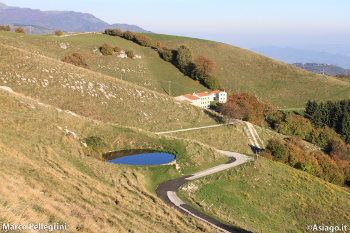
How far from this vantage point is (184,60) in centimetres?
10569

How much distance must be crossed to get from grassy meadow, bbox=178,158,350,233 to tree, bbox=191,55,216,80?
221ft

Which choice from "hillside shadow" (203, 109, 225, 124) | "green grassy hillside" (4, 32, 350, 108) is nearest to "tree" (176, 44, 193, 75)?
"green grassy hillside" (4, 32, 350, 108)

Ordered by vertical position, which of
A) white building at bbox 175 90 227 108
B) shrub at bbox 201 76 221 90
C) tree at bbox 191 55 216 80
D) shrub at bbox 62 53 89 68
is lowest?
white building at bbox 175 90 227 108

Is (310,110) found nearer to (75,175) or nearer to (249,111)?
(249,111)

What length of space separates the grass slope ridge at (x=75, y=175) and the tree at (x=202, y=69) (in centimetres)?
6440

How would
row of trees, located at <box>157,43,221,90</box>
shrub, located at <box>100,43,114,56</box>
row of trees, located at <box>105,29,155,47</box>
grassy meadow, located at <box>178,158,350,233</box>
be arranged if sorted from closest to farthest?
grassy meadow, located at <box>178,158,350,233</box> < row of trees, located at <box>157,43,221,90</box> < shrub, located at <box>100,43,114,56</box> < row of trees, located at <box>105,29,155,47</box>

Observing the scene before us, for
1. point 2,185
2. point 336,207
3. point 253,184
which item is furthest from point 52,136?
point 336,207

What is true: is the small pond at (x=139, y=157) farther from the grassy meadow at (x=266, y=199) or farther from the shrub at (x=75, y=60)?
the shrub at (x=75, y=60)

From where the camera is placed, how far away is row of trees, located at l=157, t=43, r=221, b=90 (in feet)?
328

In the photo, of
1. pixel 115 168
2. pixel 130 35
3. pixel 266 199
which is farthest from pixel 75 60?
pixel 266 199

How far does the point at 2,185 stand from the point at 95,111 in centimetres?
3711

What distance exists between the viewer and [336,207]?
30.5 m

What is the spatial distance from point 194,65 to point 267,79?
30.9 m

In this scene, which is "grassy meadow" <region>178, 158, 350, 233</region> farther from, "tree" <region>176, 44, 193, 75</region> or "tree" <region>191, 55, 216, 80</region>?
"tree" <region>176, 44, 193, 75</region>
